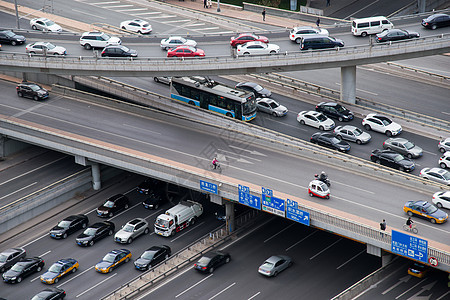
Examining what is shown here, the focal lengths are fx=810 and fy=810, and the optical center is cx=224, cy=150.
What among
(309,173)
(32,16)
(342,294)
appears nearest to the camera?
(342,294)

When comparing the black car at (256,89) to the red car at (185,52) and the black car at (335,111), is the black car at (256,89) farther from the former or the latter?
the red car at (185,52)

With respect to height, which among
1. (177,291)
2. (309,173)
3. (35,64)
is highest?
(35,64)

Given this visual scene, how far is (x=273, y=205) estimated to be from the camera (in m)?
75.8

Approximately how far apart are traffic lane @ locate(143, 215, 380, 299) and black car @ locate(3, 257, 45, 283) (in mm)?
12268

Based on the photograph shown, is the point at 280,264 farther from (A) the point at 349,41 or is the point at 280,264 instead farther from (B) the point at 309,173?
(A) the point at 349,41

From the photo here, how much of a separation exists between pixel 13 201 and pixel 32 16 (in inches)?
1666

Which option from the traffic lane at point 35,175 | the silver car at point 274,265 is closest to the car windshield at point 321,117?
the silver car at point 274,265

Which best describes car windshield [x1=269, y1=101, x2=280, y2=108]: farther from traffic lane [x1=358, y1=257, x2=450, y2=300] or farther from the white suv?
traffic lane [x1=358, y1=257, x2=450, y2=300]

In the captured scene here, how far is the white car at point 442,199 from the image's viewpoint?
2891 inches

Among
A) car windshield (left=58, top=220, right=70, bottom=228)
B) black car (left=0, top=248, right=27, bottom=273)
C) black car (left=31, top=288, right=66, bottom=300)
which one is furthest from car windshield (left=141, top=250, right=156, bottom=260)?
black car (left=0, top=248, right=27, bottom=273)

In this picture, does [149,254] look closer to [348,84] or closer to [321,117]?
[321,117]

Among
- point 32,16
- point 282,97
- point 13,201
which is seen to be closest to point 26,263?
point 13,201

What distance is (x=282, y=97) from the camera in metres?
100

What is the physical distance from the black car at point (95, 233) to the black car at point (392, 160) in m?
28.6
